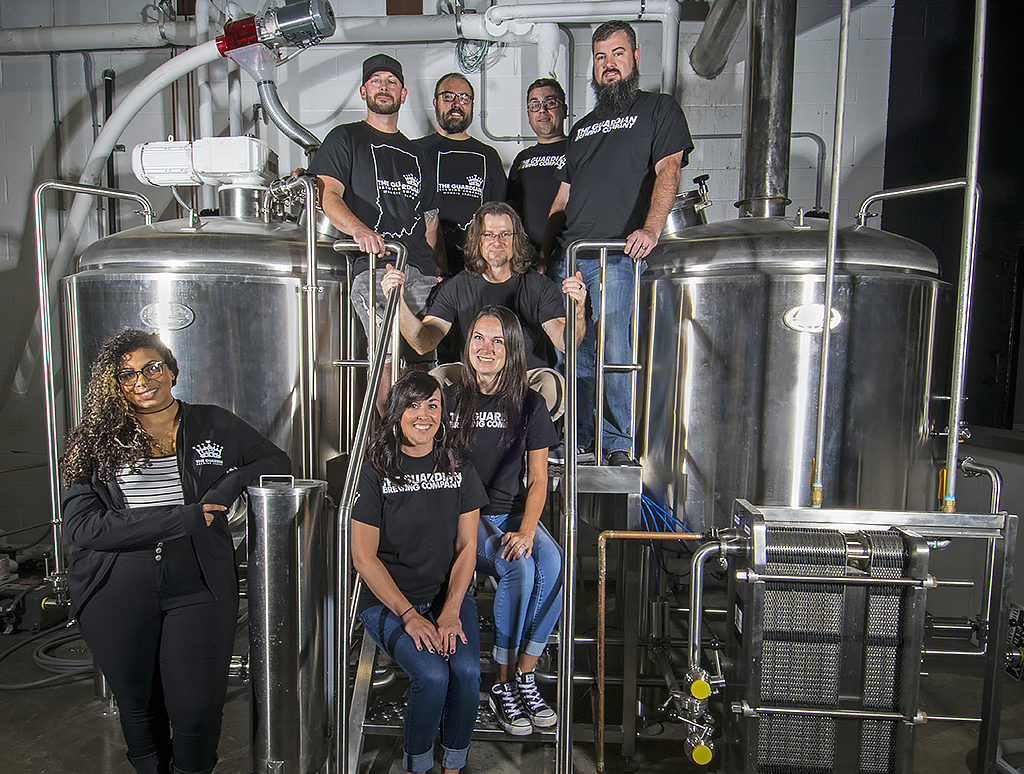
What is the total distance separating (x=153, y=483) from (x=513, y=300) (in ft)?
4.86

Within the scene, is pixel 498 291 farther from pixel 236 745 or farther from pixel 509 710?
pixel 236 745

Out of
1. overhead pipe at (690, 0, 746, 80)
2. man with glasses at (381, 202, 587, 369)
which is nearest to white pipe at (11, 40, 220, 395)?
man with glasses at (381, 202, 587, 369)

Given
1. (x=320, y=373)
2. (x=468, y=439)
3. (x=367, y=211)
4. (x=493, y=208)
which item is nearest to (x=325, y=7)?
(x=367, y=211)

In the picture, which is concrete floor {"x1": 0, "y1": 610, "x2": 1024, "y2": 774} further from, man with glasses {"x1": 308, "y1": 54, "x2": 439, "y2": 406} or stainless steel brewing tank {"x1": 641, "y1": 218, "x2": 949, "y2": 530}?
man with glasses {"x1": 308, "y1": 54, "x2": 439, "y2": 406}

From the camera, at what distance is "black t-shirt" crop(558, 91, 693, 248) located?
115 inches

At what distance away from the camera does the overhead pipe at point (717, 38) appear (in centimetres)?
368

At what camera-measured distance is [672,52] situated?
4.20m

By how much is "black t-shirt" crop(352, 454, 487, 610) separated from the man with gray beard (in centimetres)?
95

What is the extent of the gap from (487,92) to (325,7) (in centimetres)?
137

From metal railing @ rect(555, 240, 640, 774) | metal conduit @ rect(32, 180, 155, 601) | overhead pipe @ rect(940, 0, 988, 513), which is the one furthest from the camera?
metal conduit @ rect(32, 180, 155, 601)

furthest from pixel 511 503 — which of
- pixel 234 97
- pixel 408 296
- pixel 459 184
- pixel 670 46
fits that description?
pixel 234 97

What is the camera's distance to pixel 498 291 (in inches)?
109

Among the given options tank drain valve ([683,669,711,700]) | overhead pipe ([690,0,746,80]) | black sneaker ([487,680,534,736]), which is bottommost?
black sneaker ([487,680,534,736])

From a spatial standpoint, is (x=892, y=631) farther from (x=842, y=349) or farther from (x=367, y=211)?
(x=367, y=211)
